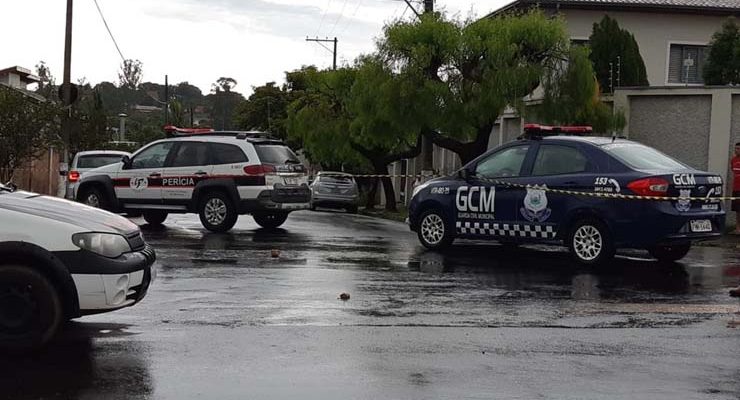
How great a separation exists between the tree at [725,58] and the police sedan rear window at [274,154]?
1419 centimetres

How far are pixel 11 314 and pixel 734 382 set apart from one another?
513cm

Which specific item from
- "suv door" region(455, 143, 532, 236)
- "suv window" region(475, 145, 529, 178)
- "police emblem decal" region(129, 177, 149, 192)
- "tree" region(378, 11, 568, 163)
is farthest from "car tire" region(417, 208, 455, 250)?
"tree" region(378, 11, 568, 163)

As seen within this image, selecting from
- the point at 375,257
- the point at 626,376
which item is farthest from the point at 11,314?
the point at 375,257

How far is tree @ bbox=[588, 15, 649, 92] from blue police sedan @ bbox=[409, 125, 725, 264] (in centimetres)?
1217

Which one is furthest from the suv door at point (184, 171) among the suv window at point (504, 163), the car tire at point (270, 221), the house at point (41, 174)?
the house at point (41, 174)

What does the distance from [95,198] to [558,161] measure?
30.8ft

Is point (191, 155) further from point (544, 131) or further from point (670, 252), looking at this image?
point (670, 252)

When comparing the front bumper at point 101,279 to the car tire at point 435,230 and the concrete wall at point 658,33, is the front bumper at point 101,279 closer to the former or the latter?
the car tire at point 435,230

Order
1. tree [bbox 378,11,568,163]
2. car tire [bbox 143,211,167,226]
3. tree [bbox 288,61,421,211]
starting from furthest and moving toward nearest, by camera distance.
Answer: tree [bbox 288,61,421,211] → tree [bbox 378,11,568,163] → car tire [bbox 143,211,167,226]

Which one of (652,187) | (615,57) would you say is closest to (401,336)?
(652,187)

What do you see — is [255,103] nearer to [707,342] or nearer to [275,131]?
[275,131]

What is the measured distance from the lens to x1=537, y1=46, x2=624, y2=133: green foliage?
67.8 feet

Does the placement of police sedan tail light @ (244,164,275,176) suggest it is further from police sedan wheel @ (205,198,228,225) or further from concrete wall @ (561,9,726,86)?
concrete wall @ (561,9,726,86)

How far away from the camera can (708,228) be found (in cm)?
1173
